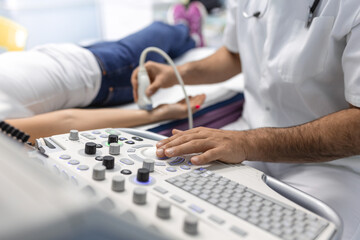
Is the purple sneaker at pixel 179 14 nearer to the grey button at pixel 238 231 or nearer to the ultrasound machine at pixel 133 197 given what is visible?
the ultrasound machine at pixel 133 197

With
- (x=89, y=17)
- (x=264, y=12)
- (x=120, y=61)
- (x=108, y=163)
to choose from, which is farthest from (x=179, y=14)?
(x=108, y=163)

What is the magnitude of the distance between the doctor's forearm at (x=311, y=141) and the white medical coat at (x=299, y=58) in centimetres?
7

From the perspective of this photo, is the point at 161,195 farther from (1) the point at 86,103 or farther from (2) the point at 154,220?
(1) the point at 86,103

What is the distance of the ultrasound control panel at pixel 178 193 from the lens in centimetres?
55

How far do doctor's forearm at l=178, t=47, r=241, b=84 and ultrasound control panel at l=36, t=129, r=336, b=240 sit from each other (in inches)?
28.3

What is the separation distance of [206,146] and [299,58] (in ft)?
1.53

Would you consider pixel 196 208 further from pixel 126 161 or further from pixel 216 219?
pixel 126 161

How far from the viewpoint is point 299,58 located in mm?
1089

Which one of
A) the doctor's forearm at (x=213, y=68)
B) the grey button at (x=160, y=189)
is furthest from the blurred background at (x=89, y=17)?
the grey button at (x=160, y=189)

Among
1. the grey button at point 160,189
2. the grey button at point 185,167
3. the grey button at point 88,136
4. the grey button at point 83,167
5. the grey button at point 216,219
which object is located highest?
the grey button at point 83,167

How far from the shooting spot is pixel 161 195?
0.63m

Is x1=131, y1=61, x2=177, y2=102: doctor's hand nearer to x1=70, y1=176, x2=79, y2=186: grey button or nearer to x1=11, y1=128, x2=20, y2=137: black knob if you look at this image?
x1=11, y1=128, x2=20, y2=137: black knob

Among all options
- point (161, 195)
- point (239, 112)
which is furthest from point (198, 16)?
point (161, 195)

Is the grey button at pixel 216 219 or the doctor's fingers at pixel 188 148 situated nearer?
the grey button at pixel 216 219
